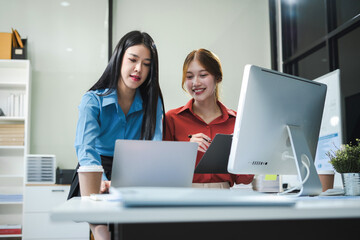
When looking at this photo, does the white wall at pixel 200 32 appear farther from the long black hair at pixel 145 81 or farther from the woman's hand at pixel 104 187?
the woman's hand at pixel 104 187

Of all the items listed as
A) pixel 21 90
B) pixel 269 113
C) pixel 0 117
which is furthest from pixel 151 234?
pixel 21 90

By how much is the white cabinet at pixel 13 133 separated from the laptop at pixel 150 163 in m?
3.18

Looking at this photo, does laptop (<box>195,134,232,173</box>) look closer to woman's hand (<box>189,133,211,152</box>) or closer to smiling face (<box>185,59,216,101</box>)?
woman's hand (<box>189,133,211,152</box>)

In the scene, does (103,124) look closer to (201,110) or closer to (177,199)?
(201,110)

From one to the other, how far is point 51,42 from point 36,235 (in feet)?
7.11

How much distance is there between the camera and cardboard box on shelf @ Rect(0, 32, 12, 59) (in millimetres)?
4188

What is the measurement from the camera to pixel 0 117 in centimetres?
414

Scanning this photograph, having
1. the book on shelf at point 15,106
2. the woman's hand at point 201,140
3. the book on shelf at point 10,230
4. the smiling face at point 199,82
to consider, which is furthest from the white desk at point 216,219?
the book on shelf at point 15,106

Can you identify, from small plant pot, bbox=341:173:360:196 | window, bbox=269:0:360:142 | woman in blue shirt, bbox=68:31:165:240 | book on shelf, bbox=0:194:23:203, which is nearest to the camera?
small plant pot, bbox=341:173:360:196

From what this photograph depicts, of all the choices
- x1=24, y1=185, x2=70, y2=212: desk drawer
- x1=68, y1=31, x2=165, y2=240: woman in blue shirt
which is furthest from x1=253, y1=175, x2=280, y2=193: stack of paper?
x1=68, y1=31, x2=165, y2=240: woman in blue shirt

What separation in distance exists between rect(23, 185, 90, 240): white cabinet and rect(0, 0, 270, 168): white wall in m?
0.62

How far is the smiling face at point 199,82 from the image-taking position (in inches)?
92.0

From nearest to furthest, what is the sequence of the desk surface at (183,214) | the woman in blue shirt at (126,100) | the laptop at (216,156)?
the desk surface at (183,214), the laptop at (216,156), the woman in blue shirt at (126,100)

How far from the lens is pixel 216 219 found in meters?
0.73
